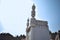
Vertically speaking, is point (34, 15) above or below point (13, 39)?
above

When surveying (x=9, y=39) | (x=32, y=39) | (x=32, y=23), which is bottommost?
(x=9, y=39)

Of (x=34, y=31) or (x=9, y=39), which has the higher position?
(x=34, y=31)

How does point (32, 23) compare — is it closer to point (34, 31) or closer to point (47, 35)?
point (34, 31)

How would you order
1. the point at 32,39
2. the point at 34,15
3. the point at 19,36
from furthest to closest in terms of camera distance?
the point at 19,36 < the point at 34,15 < the point at 32,39

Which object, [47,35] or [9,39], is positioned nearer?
[47,35]

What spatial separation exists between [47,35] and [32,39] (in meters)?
1.13

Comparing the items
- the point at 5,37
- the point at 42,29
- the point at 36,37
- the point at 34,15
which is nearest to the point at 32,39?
the point at 36,37

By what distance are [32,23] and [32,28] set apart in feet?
1.25

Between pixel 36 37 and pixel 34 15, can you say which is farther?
pixel 34 15

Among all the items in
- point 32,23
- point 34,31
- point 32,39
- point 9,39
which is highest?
point 32,23

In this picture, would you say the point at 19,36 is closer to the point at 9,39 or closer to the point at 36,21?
the point at 9,39

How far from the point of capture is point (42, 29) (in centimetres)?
919

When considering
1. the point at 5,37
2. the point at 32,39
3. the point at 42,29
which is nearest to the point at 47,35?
the point at 42,29

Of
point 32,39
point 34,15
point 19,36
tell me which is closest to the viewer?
point 32,39
